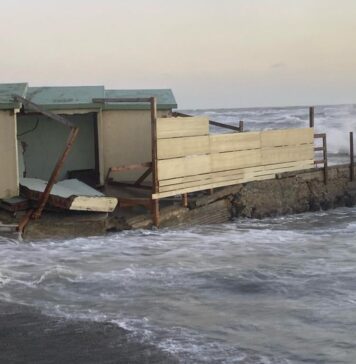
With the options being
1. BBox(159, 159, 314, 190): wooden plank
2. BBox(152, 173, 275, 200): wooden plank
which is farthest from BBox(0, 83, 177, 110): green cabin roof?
BBox(152, 173, 275, 200): wooden plank

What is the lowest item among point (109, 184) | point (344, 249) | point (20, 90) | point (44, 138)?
point (344, 249)

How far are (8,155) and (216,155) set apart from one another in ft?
15.5

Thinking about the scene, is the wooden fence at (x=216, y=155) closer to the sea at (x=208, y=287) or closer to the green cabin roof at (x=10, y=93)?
the sea at (x=208, y=287)

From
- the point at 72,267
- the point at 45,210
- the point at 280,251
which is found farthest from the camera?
the point at 45,210

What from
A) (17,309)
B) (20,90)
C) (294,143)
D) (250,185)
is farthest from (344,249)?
(20,90)

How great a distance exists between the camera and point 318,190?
701 inches

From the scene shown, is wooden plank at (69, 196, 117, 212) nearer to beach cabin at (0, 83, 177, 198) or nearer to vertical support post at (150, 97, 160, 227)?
vertical support post at (150, 97, 160, 227)

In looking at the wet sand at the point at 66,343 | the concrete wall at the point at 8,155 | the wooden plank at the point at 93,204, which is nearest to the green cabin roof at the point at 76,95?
the concrete wall at the point at 8,155

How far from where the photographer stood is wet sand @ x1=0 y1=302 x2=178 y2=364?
20.4 feet

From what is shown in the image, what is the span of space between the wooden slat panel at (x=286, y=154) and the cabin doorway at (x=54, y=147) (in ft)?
14.1

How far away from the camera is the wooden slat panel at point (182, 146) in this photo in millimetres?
13125

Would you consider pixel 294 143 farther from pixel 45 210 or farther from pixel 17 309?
pixel 17 309

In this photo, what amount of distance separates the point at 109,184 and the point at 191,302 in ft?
23.6

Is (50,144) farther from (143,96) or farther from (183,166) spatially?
(183,166)
